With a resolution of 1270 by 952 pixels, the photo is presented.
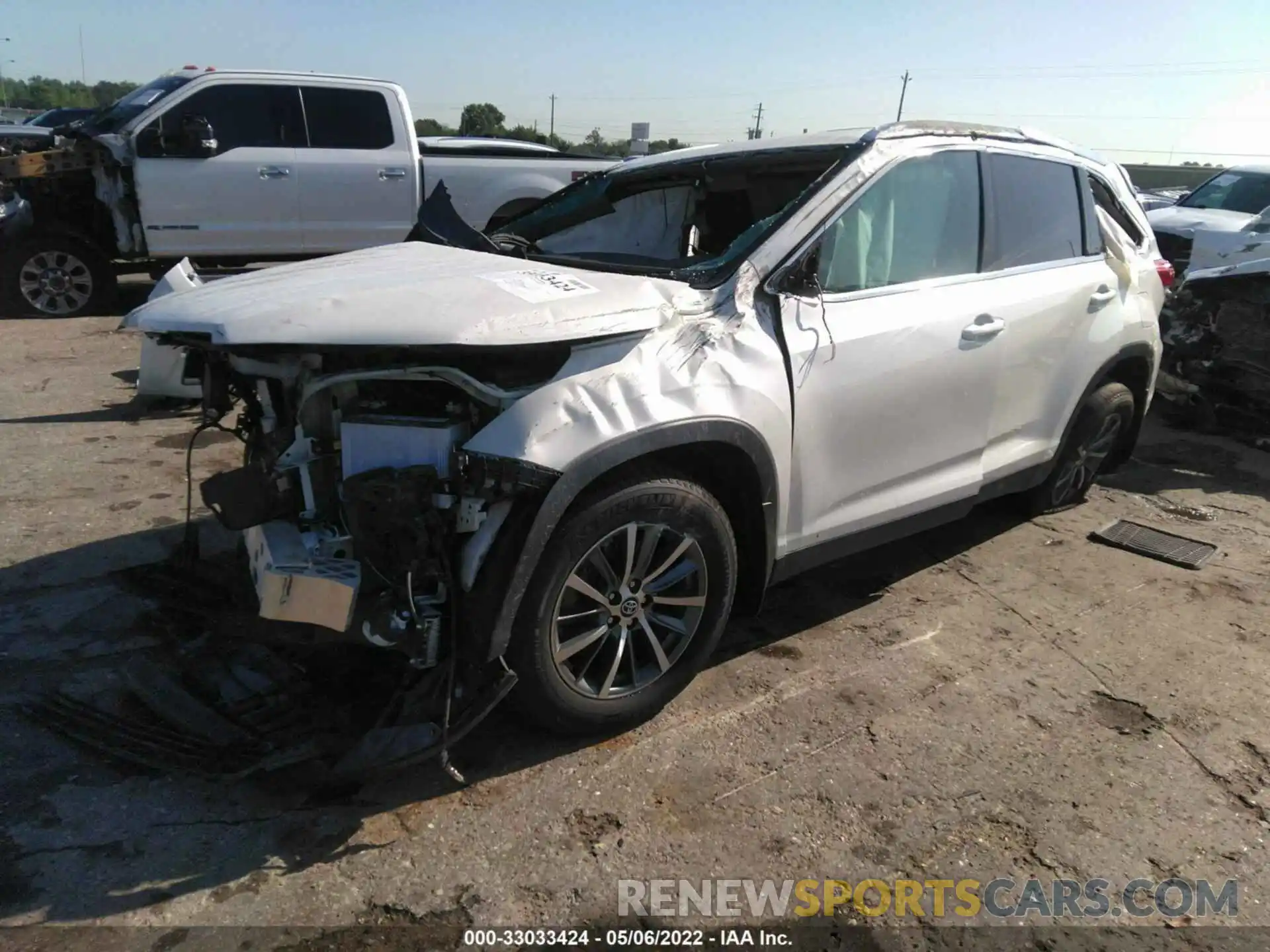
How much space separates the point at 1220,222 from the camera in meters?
10.3

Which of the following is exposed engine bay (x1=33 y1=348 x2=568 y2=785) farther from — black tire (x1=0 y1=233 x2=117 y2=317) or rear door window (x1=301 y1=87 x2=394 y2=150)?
black tire (x1=0 y1=233 x2=117 y2=317)

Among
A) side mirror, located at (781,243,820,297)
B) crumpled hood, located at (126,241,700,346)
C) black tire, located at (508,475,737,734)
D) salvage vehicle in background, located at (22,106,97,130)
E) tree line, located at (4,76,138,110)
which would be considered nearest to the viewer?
crumpled hood, located at (126,241,700,346)

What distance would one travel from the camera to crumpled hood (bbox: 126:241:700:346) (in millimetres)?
2443

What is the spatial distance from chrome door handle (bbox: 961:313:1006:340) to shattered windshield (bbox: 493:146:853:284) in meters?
0.87

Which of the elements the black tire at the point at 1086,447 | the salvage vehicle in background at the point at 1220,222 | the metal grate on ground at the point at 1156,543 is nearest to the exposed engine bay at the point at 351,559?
the black tire at the point at 1086,447

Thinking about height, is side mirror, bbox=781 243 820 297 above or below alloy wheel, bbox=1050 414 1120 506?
above

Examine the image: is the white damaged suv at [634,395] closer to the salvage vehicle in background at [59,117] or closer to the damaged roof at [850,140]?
the damaged roof at [850,140]

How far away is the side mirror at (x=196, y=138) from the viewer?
27.2 feet

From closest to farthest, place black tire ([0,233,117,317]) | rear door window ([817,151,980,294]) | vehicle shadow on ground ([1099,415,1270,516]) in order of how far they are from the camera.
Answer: rear door window ([817,151,980,294]), vehicle shadow on ground ([1099,415,1270,516]), black tire ([0,233,117,317])

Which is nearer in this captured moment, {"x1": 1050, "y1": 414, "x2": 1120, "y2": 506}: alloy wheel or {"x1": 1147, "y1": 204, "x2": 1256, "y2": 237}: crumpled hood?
{"x1": 1050, "y1": 414, "x2": 1120, "y2": 506}: alloy wheel

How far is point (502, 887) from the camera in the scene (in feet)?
7.79

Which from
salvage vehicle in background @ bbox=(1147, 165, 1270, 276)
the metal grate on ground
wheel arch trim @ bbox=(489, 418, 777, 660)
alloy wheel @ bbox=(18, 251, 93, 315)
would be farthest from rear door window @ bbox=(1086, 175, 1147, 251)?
alloy wheel @ bbox=(18, 251, 93, 315)

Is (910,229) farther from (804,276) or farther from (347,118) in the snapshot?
(347,118)

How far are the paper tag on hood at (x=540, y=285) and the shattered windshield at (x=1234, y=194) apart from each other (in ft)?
36.9
